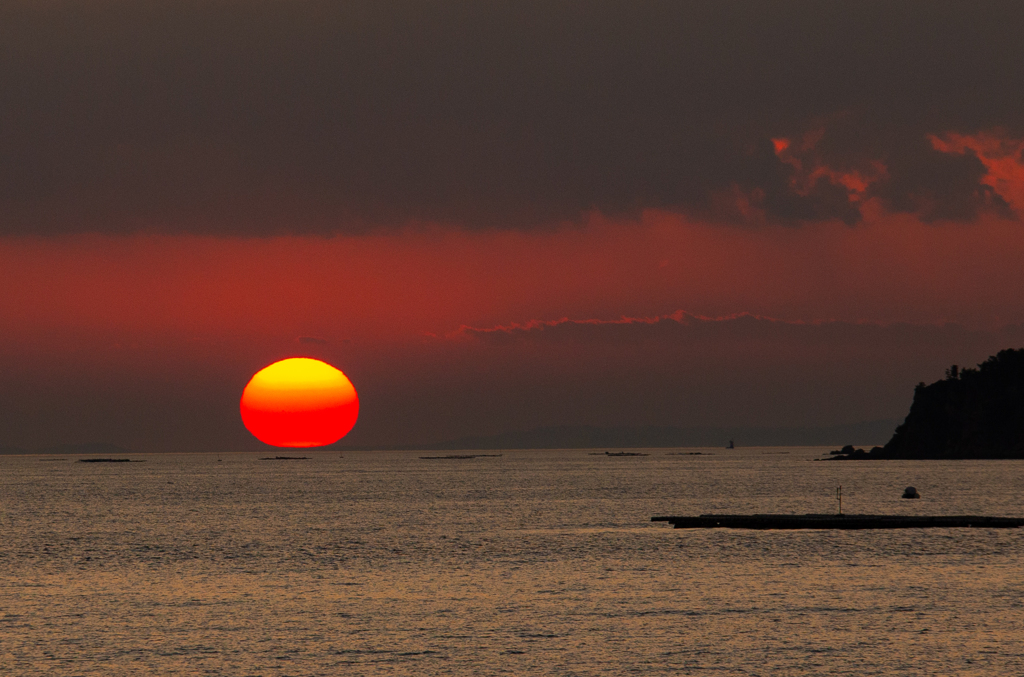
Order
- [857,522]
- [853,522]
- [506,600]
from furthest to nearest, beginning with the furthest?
[857,522] → [853,522] → [506,600]

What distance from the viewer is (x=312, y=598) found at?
59.2 m

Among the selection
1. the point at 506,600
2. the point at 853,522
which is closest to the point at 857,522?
the point at 853,522

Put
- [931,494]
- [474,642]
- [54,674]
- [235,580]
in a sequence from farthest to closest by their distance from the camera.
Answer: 1. [931,494]
2. [235,580]
3. [474,642]
4. [54,674]

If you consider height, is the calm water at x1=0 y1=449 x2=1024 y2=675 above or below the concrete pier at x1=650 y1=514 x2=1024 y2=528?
below

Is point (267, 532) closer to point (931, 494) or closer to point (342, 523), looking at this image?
point (342, 523)

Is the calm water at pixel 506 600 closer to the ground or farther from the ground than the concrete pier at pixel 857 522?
closer to the ground

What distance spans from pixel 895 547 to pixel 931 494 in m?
93.8

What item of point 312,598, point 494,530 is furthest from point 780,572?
point 494,530

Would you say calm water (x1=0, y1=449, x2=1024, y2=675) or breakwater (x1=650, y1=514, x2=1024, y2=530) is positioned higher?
breakwater (x1=650, y1=514, x2=1024, y2=530)

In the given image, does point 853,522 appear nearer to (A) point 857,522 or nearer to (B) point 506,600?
(A) point 857,522

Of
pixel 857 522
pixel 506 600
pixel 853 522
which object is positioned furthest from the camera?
pixel 857 522

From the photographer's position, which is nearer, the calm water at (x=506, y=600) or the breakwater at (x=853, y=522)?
the calm water at (x=506, y=600)

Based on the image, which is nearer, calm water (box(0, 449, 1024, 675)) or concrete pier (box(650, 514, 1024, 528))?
calm water (box(0, 449, 1024, 675))

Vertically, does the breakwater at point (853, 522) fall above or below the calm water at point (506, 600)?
above
